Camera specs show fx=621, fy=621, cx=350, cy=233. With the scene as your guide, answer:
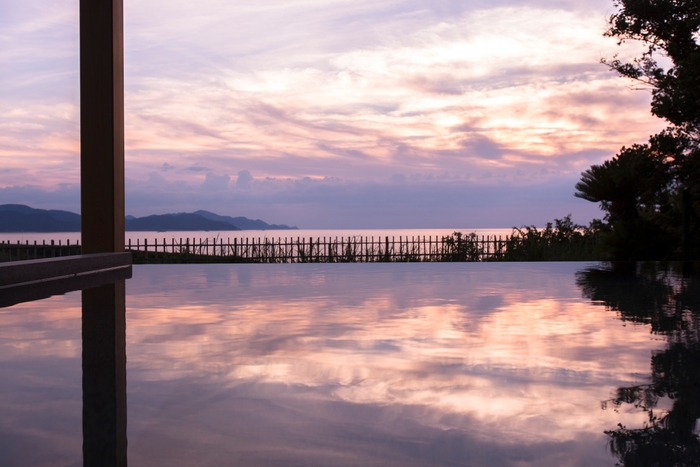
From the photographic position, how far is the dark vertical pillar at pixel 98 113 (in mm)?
7281

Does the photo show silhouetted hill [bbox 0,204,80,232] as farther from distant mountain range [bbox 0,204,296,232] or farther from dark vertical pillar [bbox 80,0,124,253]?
dark vertical pillar [bbox 80,0,124,253]

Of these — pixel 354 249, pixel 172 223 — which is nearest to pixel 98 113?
pixel 354 249

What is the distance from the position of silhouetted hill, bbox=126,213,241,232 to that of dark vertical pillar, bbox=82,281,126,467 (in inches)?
1238

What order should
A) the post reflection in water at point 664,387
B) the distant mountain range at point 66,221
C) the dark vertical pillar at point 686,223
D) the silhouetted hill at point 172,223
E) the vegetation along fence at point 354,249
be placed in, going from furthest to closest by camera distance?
the silhouetted hill at point 172,223 < the distant mountain range at point 66,221 < the vegetation along fence at point 354,249 < the dark vertical pillar at point 686,223 < the post reflection in water at point 664,387

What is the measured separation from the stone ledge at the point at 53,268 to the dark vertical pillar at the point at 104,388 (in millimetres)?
1295

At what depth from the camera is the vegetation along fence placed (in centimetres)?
1403

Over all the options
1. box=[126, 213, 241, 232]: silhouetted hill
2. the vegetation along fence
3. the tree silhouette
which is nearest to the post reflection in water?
the tree silhouette

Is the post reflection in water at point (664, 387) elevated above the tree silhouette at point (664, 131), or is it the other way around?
the tree silhouette at point (664, 131)

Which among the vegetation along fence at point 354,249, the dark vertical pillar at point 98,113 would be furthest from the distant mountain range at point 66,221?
the dark vertical pillar at point 98,113

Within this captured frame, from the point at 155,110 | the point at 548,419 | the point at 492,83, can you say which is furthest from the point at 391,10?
the point at 548,419

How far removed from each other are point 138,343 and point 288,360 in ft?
3.18

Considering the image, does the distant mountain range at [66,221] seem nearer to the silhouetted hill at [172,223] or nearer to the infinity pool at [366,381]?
the silhouetted hill at [172,223]

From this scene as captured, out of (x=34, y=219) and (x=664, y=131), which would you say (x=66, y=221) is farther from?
(x=664, y=131)

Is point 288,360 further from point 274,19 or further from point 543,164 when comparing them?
point 543,164
